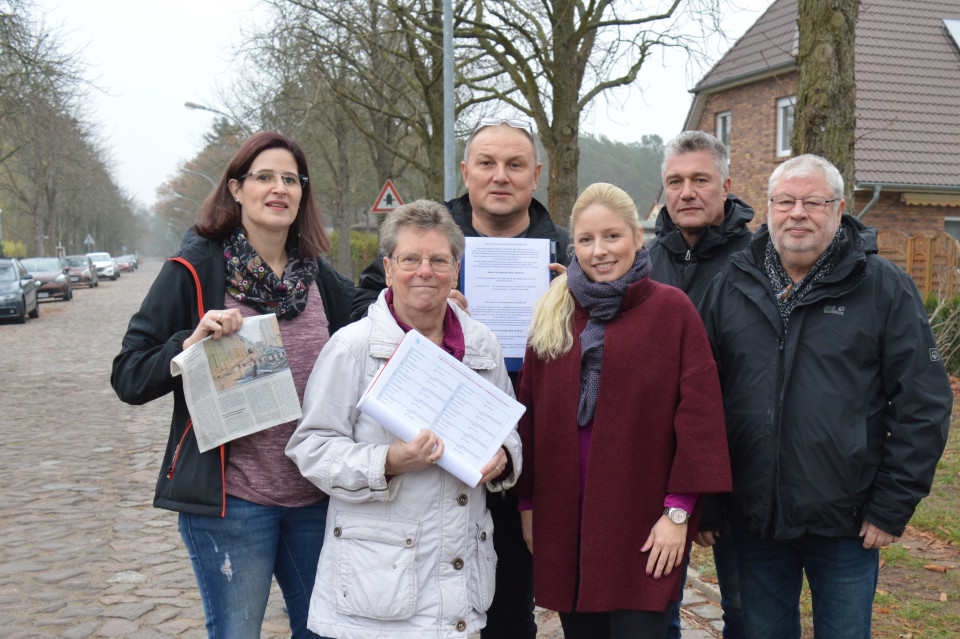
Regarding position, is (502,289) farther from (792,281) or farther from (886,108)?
(886,108)

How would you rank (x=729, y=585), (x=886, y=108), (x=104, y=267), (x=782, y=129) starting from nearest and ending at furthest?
(x=729, y=585)
(x=886, y=108)
(x=782, y=129)
(x=104, y=267)

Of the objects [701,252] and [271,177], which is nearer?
[271,177]

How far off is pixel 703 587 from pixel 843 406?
98.1 inches

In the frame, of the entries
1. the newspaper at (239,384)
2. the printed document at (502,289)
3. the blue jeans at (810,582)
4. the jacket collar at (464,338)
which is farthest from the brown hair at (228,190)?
the blue jeans at (810,582)

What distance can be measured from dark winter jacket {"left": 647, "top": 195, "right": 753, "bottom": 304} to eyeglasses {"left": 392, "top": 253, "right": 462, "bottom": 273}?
1.22 metres

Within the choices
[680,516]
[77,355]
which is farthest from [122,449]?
[77,355]

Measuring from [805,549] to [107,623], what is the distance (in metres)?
3.72

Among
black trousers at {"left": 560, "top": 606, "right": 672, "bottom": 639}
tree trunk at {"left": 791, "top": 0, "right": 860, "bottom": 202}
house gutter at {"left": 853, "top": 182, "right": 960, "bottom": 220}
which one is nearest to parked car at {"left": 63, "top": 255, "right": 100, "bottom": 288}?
house gutter at {"left": 853, "top": 182, "right": 960, "bottom": 220}

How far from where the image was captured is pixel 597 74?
556 inches

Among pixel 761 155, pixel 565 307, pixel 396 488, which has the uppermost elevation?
pixel 761 155

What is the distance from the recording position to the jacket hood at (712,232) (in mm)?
3629

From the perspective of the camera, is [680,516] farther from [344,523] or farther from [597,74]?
[597,74]

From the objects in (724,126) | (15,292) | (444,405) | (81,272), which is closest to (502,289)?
(444,405)

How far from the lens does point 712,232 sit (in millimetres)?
3621
